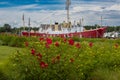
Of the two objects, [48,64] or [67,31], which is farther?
[67,31]

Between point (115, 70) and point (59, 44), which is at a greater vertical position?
point (59, 44)

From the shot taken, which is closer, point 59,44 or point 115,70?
point 59,44

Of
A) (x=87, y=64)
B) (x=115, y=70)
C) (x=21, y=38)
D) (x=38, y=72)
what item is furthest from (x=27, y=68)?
(x=21, y=38)

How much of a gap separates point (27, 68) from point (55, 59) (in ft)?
2.63

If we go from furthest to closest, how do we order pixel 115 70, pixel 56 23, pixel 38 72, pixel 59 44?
pixel 56 23 < pixel 115 70 < pixel 59 44 < pixel 38 72

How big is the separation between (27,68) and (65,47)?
1.55 m

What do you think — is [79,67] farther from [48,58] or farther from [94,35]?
[94,35]

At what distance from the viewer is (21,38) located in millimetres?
32906

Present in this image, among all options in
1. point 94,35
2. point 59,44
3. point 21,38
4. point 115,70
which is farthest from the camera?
point 94,35

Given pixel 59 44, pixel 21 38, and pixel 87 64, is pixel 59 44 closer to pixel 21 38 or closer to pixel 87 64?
pixel 87 64

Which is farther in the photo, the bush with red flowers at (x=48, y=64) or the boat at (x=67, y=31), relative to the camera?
the boat at (x=67, y=31)

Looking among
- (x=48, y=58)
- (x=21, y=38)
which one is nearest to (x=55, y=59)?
(x=48, y=58)

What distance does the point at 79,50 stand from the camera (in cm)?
1342

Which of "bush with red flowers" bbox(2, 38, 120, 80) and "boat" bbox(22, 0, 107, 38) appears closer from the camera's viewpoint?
"bush with red flowers" bbox(2, 38, 120, 80)
